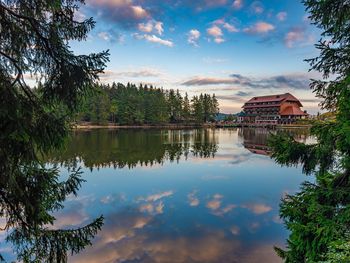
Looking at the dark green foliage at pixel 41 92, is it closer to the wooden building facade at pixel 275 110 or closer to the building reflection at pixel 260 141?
the building reflection at pixel 260 141

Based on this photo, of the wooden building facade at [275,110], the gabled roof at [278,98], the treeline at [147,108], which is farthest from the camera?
the gabled roof at [278,98]

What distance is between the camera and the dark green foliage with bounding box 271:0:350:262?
4496 mm

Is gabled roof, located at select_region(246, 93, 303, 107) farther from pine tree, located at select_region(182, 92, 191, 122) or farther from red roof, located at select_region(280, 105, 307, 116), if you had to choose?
pine tree, located at select_region(182, 92, 191, 122)

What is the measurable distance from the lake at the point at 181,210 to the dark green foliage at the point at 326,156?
394 cm

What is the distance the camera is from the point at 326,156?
5824 millimetres

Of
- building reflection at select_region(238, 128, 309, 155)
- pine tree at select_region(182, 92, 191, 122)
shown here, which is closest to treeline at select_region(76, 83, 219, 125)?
pine tree at select_region(182, 92, 191, 122)

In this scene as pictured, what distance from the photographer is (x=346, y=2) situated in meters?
5.07

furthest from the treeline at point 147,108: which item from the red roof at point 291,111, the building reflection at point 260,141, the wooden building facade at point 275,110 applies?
the building reflection at point 260,141

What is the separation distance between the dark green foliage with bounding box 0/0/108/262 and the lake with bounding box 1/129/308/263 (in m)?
0.67

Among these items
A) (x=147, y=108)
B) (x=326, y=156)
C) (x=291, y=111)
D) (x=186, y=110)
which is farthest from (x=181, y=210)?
(x=291, y=111)

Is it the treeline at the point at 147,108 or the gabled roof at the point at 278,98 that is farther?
the gabled roof at the point at 278,98

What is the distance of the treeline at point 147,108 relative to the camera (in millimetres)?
80625

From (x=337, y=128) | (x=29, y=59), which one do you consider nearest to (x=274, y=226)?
(x=337, y=128)

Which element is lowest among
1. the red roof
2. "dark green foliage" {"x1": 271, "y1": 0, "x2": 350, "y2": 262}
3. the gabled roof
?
"dark green foliage" {"x1": 271, "y1": 0, "x2": 350, "y2": 262}
